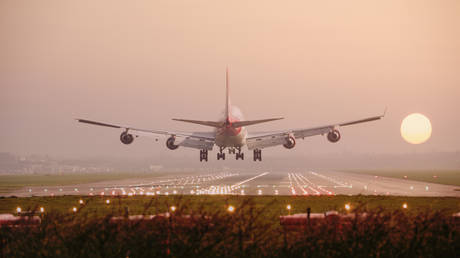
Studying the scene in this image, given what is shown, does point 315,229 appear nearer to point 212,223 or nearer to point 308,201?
point 212,223

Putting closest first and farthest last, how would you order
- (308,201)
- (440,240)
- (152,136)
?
(440,240), (308,201), (152,136)

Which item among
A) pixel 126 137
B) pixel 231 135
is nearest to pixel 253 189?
pixel 231 135

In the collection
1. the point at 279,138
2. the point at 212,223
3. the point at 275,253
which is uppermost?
the point at 279,138

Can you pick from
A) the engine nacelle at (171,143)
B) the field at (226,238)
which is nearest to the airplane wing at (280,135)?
the engine nacelle at (171,143)

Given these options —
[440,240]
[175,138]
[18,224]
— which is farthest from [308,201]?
[175,138]

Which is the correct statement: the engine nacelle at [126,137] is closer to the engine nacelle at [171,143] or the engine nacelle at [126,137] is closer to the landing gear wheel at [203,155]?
the engine nacelle at [171,143]

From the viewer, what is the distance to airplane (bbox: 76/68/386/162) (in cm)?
6372

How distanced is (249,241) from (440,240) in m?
5.74

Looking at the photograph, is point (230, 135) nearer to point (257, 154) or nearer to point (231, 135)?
point (231, 135)

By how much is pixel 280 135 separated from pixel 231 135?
24.7 feet

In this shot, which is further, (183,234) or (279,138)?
(279,138)

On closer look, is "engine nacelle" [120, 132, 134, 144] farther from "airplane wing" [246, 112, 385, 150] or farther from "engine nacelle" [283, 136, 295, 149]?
"engine nacelle" [283, 136, 295, 149]

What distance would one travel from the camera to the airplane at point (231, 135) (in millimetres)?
63719

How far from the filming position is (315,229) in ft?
48.3
